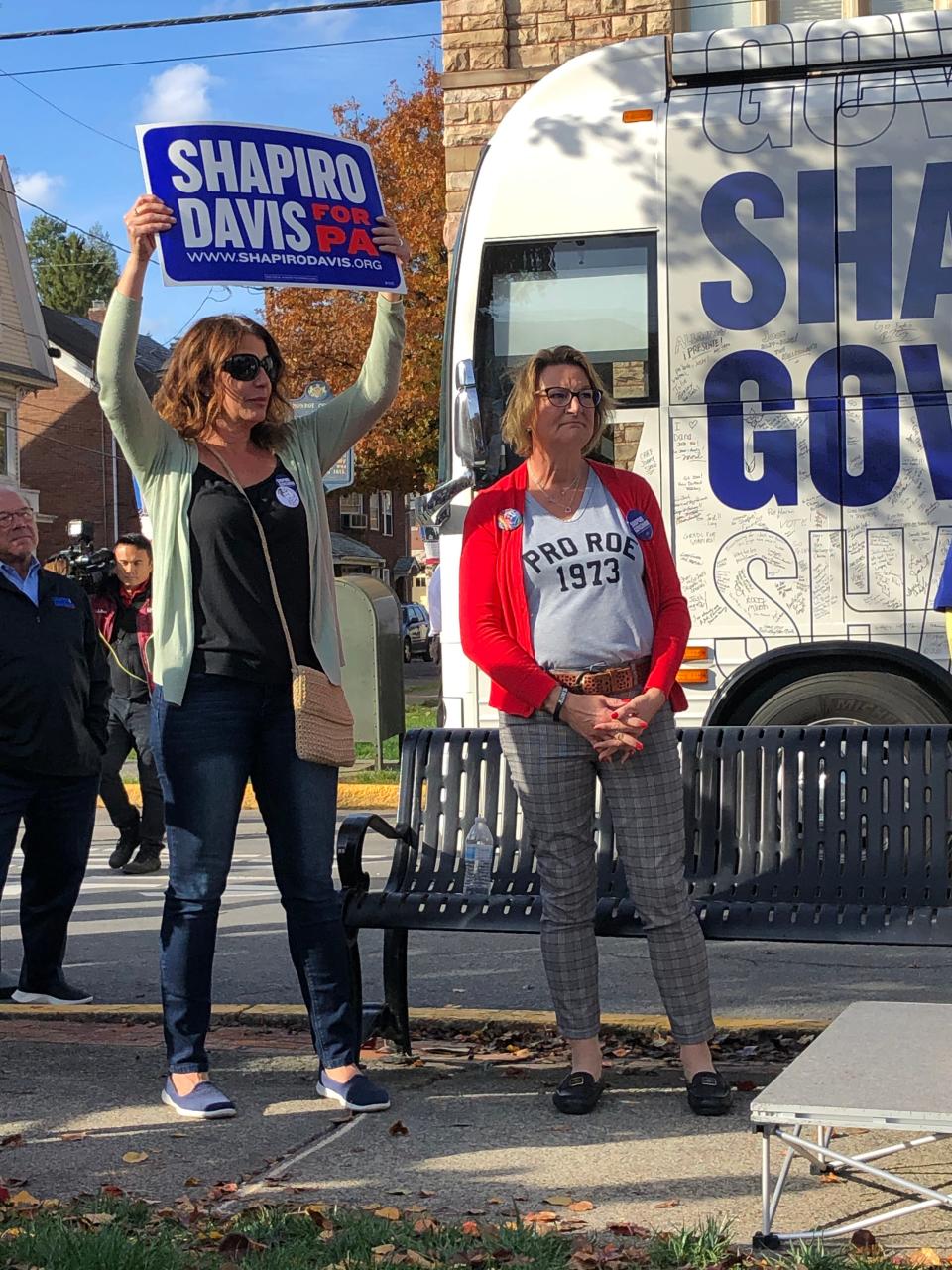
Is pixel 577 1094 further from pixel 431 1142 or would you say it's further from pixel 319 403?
pixel 319 403

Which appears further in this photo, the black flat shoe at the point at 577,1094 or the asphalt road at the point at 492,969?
the asphalt road at the point at 492,969

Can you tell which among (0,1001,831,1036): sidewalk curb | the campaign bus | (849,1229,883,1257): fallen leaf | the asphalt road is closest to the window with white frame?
the campaign bus

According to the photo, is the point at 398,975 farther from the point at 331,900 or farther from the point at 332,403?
the point at 332,403

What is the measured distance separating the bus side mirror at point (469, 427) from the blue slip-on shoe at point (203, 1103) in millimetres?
4256

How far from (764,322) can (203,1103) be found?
5.26 meters

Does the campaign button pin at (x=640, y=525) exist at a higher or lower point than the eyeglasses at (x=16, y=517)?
lower

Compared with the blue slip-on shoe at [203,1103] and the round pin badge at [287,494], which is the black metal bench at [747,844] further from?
the round pin badge at [287,494]

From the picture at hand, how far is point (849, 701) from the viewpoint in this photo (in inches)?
332

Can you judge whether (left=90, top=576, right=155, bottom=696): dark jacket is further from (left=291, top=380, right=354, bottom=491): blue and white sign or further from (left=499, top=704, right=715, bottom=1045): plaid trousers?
(left=499, top=704, right=715, bottom=1045): plaid trousers

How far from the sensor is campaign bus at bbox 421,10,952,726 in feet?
27.2

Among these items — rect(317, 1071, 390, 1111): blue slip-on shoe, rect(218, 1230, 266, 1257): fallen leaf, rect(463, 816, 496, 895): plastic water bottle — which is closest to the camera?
rect(218, 1230, 266, 1257): fallen leaf

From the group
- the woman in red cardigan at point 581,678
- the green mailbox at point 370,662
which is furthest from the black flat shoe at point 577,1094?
the green mailbox at point 370,662

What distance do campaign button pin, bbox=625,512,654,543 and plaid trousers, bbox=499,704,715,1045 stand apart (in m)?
0.46

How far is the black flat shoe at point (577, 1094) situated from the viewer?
4.56 m
